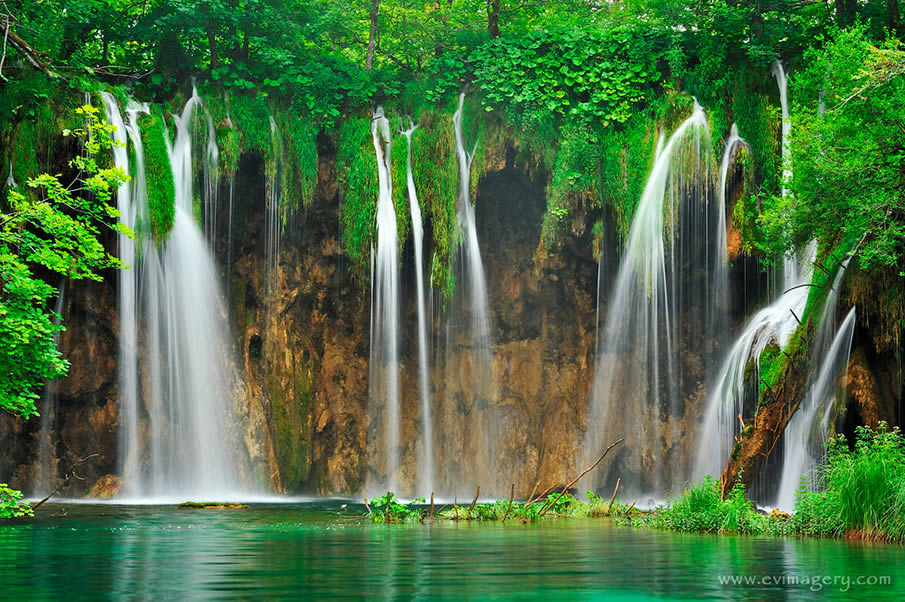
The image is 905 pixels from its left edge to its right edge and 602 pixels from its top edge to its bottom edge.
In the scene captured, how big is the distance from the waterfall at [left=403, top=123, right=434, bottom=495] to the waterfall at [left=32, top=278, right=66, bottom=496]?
27.1 feet

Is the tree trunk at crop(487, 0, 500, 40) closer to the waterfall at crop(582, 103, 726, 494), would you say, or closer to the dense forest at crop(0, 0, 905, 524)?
the dense forest at crop(0, 0, 905, 524)

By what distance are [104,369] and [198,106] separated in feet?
22.0

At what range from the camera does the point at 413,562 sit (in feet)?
28.8

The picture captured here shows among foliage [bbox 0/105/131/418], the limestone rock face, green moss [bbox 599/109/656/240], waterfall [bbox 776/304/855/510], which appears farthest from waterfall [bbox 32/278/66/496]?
waterfall [bbox 776/304/855/510]

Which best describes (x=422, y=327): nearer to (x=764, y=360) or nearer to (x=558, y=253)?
(x=558, y=253)

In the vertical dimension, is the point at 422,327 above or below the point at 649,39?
below

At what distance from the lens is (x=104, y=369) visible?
875 inches

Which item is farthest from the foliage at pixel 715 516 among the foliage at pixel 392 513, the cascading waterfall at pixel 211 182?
the cascading waterfall at pixel 211 182

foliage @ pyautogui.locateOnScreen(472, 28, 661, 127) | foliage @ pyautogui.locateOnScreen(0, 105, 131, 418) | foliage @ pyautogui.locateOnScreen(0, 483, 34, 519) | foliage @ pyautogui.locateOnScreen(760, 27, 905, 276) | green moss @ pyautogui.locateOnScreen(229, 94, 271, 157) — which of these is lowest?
foliage @ pyautogui.locateOnScreen(0, 483, 34, 519)

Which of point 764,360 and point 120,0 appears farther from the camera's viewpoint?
point 120,0

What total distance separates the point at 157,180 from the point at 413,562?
1550 centimetres

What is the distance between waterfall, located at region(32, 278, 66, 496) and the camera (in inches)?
856

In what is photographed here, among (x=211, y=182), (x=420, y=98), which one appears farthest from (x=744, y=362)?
(x=211, y=182)

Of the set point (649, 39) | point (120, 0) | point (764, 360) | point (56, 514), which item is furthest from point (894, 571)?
point (120, 0)
